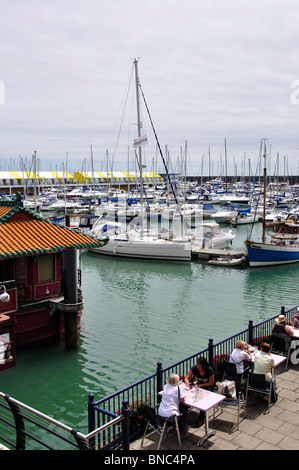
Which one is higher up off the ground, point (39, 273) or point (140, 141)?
point (140, 141)

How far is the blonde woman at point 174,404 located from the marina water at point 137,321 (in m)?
4.31

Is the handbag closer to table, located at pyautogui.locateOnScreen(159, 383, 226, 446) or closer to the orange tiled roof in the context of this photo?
table, located at pyautogui.locateOnScreen(159, 383, 226, 446)

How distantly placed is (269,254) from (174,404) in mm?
29144

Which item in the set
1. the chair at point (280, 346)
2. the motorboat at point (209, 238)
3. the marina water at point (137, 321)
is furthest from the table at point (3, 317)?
the motorboat at point (209, 238)

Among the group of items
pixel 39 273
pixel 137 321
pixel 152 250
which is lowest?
pixel 137 321

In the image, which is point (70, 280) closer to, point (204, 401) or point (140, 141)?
point (204, 401)

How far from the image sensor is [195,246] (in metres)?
40.9

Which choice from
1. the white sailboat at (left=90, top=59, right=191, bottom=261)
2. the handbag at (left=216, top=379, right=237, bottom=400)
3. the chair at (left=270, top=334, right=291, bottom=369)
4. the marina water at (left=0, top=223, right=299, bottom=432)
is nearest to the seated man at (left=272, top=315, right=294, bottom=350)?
the chair at (left=270, top=334, right=291, bottom=369)

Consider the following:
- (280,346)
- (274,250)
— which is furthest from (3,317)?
(274,250)

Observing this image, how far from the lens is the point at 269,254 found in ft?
116

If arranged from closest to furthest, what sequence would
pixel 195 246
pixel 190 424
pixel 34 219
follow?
1. pixel 190 424
2. pixel 34 219
3. pixel 195 246
